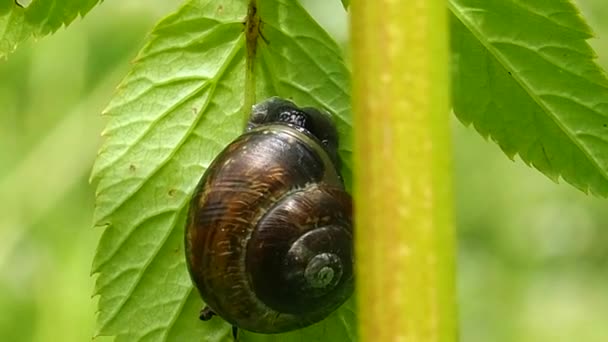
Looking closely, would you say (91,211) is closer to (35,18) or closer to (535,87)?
(35,18)

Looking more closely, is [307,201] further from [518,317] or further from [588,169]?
[518,317]

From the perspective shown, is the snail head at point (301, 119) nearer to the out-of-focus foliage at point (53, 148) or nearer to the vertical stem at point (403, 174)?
the vertical stem at point (403, 174)

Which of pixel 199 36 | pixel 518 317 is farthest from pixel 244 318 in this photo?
pixel 518 317

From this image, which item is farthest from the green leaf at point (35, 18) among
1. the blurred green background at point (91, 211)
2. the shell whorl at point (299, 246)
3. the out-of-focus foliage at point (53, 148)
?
the out-of-focus foliage at point (53, 148)

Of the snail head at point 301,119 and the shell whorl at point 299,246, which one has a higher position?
the snail head at point 301,119

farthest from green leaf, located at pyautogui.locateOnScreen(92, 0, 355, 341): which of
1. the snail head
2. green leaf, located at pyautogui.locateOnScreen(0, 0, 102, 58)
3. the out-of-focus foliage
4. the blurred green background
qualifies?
the out-of-focus foliage
